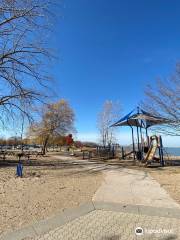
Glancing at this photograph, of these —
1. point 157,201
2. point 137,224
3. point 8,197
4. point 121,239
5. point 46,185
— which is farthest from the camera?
point 46,185

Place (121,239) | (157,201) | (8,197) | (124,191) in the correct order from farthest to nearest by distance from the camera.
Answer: (124,191) → (8,197) → (157,201) → (121,239)

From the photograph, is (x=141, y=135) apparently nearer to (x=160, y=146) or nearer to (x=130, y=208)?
(x=160, y=146)

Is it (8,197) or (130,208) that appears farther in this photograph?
(8,197)

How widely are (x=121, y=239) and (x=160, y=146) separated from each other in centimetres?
1389

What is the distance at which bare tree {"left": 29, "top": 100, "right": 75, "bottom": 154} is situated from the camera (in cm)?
3778

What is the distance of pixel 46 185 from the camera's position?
8680mm

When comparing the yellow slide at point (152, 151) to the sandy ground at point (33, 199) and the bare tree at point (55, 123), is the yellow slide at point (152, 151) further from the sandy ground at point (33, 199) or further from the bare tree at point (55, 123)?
the bare tree at point (55, 123)

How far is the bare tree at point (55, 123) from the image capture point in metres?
37.8

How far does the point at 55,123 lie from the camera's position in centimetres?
3831

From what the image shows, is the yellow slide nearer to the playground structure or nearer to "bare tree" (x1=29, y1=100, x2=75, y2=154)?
the playground structure

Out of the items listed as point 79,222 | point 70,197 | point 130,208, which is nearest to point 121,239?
point 79,222

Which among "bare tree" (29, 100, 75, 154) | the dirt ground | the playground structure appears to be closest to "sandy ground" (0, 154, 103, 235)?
the dirt ground

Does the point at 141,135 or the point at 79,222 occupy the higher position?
the point at 141,135

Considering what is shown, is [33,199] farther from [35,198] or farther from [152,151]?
[152,151]
